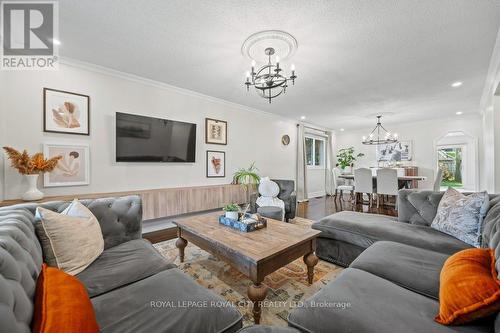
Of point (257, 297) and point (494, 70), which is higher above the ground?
point (494, 70)

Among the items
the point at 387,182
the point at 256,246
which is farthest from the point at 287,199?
the point at 387,182

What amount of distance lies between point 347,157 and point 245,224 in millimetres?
6354

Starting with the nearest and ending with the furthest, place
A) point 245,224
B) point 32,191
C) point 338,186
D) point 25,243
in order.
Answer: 1. point 25,243
2. point 245,224
3. point 32,191
4. point 338,186

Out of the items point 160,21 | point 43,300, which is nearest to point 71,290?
point 43,300

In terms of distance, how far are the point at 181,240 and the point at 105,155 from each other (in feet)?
5.85

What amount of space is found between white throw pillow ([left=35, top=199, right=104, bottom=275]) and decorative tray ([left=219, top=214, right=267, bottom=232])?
1.09m

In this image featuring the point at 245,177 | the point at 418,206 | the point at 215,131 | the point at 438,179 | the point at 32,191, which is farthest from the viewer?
the point at 245,177

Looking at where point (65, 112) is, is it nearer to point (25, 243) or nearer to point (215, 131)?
point (215, 131)

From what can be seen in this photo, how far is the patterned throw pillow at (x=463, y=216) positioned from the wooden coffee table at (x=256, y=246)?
1.17 metres

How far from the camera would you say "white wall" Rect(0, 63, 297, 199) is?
239cm

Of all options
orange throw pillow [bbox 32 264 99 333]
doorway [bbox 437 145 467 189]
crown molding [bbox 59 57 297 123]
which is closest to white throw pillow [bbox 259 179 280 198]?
crown molding [bbox 59 57 297 123]

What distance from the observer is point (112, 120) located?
3.03 metres

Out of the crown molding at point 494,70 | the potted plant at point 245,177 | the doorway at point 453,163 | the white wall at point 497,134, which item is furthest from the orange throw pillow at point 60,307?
the doorway at point 453,163

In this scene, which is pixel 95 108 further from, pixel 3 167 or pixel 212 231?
pixel 212 231
